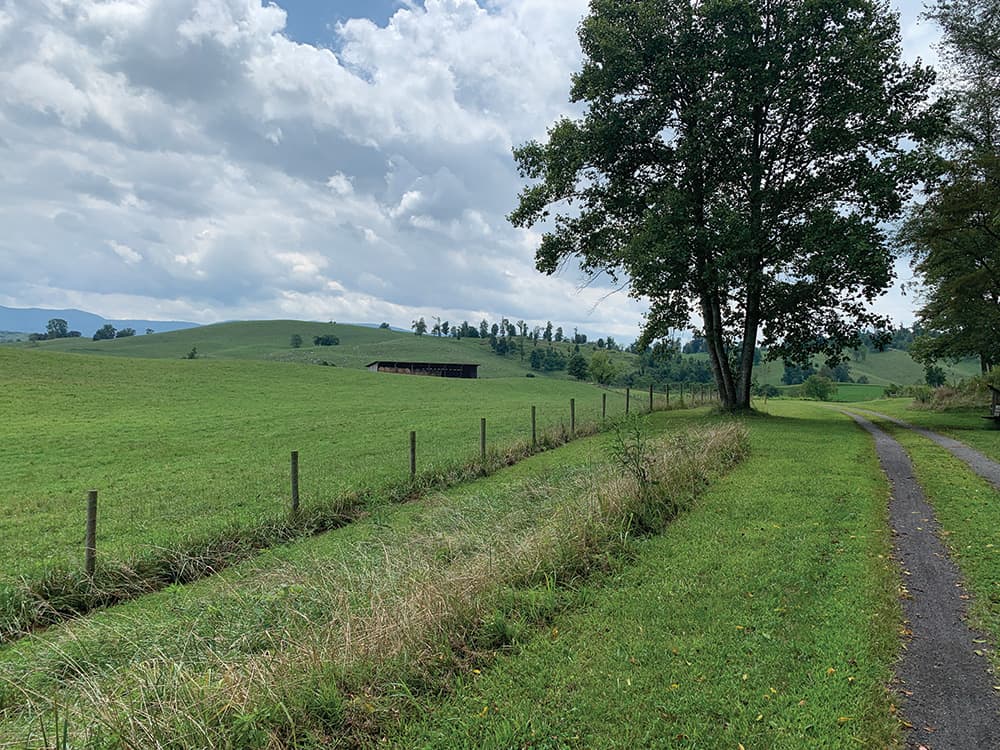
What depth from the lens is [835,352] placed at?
83.1 ft

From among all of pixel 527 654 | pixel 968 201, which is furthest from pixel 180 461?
pixel 968 201

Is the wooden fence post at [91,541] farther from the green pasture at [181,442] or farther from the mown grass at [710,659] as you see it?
the mown grass at [710,659]

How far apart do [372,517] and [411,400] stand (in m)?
36.3

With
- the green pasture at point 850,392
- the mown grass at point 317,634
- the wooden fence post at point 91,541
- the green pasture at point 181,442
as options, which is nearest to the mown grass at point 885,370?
the green pasture at point 850,392

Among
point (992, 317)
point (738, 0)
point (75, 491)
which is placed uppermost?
point (738, 0)

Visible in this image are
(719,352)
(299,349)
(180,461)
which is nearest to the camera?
(180,461)

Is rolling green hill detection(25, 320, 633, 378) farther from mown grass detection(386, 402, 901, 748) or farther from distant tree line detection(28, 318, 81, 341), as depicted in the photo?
mown grass detection(386, 402, 901, 748)

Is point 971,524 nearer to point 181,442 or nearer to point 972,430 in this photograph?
point 972,430

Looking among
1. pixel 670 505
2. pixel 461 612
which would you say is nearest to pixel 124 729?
pixel 461 612

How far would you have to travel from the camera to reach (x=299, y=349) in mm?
142125

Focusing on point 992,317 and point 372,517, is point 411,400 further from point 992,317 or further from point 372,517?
point 992,317

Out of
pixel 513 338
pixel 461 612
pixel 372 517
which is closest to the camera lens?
pixel 461 612

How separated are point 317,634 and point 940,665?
19.1 ft

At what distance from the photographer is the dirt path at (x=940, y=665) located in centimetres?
373
